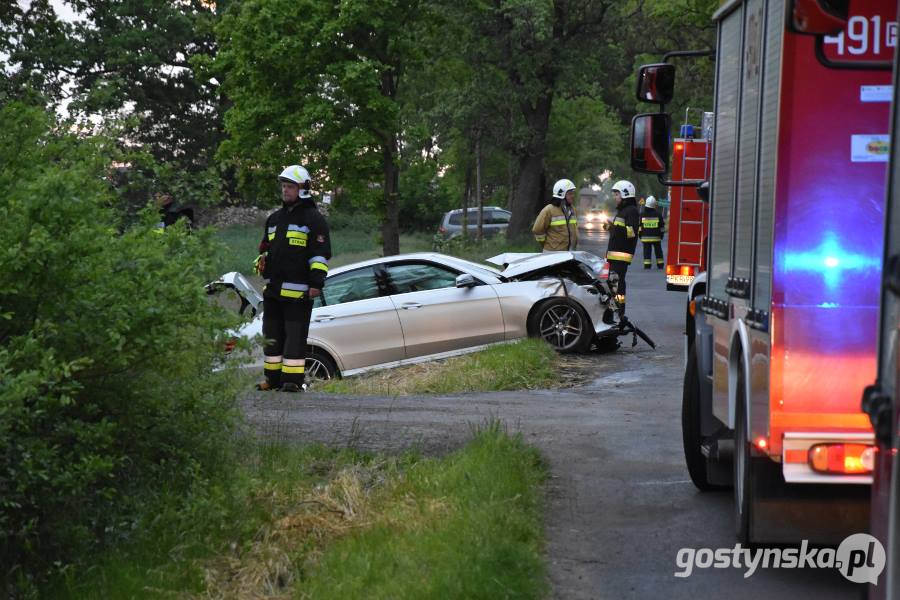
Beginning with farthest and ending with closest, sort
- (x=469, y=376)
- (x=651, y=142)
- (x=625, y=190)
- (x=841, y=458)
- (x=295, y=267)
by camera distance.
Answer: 1. (x=625, y=190)
2. (x=469, y=376)
3. (x=295, y=267)
4. (x=651, y=142)
5. (x=841, y=458)

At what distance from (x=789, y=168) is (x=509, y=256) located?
12.1 metres

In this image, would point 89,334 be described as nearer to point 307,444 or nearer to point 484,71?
point 307,444

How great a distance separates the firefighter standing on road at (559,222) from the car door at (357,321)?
420 centimetres

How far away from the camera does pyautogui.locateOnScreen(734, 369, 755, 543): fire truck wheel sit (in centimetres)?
613

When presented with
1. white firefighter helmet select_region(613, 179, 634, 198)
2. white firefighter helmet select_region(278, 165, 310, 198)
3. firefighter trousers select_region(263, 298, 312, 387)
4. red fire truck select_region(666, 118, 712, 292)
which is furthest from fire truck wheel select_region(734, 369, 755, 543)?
white firefighter helmet select_region(613, 179, 634, 198)

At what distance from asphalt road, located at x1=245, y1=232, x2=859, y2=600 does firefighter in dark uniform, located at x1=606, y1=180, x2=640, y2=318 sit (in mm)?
4414

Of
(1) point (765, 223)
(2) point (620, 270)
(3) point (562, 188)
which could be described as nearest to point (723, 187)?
(1) point (765, 223)

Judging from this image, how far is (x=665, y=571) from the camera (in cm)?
662

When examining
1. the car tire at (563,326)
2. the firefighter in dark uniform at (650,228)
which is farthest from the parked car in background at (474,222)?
the car tire at (563,326)

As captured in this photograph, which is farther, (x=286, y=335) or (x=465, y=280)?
(x=465, y=280)

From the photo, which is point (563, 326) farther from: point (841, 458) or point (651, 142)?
point (841, 458)

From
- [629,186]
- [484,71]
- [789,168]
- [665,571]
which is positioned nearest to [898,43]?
[789,168]

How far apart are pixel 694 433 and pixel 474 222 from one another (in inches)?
1739

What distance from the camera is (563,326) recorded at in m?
16.5
